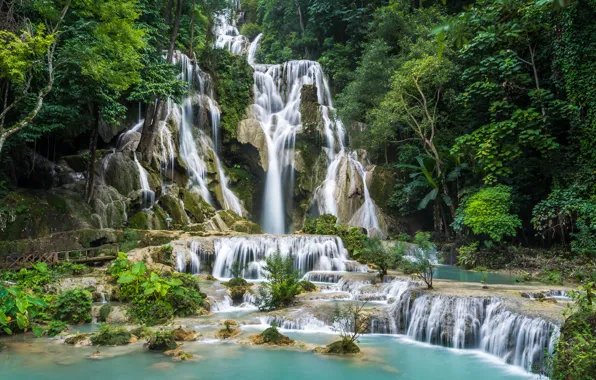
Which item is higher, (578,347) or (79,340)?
(578,347)

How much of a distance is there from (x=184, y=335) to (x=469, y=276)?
368 inches

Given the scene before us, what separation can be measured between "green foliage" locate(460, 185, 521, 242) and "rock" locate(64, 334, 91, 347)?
13.0 metres

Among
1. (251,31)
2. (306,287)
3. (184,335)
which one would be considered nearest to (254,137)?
(306,287)

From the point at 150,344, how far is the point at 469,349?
5.78m

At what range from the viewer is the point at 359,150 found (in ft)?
80.3

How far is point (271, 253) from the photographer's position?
14.9m

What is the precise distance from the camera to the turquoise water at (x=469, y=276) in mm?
12566

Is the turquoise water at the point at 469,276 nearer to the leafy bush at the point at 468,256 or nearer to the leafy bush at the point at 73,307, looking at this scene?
the leafy bush at the point at 468,256

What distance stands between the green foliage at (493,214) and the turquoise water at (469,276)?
159 centimetres

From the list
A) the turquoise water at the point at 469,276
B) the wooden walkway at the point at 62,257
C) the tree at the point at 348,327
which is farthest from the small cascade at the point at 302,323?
the wooden walkway at the point at 62,257

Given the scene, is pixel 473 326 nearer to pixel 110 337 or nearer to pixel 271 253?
pixel 110 337

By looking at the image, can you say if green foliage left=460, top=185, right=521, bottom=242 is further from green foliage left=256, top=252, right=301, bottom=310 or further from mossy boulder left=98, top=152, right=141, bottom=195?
mossy boulder left=98, top=152, right=141, bottom=195

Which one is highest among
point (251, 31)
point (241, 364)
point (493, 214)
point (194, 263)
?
point (251, 31)

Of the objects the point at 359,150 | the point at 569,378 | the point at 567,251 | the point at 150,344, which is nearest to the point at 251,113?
the point at 359,150
